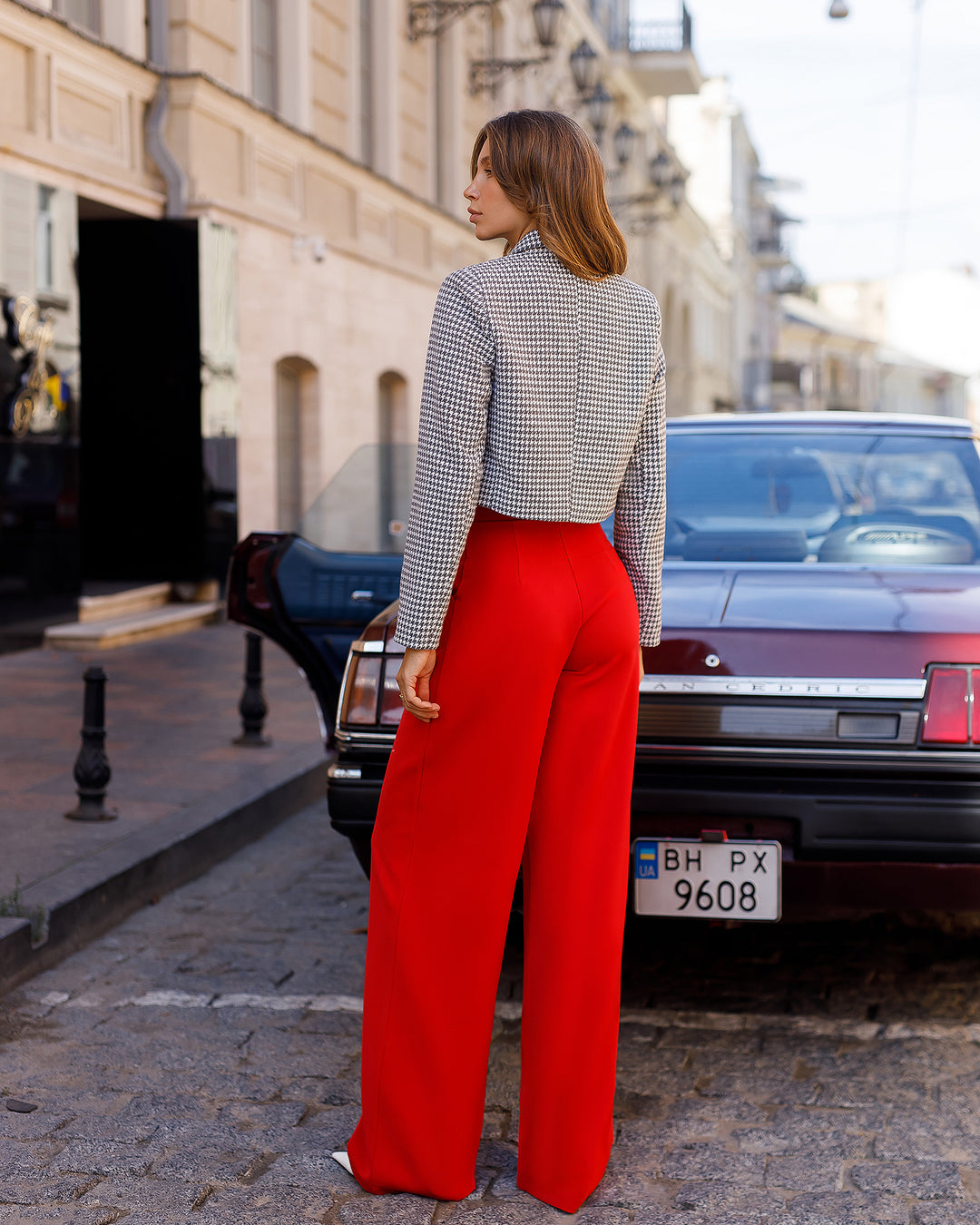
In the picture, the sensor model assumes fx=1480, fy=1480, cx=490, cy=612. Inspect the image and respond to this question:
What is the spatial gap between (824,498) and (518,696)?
2.21 meters

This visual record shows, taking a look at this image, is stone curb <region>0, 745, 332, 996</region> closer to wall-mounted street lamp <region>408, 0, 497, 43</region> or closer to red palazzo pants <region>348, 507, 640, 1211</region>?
red palazzo pants <region>348, 507, 640, 1211</region>

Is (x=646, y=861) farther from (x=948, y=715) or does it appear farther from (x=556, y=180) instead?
(x=556, y=180)

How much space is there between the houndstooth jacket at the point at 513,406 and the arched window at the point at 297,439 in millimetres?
12354

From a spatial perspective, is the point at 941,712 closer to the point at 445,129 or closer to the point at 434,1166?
the point at 434,1166

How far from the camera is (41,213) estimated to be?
10375 mm

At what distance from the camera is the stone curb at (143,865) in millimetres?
4152

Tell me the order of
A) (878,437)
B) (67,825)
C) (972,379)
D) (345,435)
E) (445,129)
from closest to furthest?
(878,437) < (67,825) < (345,435) < (445,129) < (972,379)

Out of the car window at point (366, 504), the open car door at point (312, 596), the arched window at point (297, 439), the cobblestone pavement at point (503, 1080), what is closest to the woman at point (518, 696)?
the cobblestone pavement at point (503, 1080)

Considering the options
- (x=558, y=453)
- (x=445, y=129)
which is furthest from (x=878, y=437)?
(x=445, y=129)

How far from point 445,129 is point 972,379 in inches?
3546

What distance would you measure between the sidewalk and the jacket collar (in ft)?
7.86

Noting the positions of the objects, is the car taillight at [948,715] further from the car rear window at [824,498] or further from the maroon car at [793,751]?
the car rear window at [824,498]

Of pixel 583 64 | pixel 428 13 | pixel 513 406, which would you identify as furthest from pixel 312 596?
pixel 583 64

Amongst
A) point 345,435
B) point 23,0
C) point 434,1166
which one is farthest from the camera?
point 345,435
